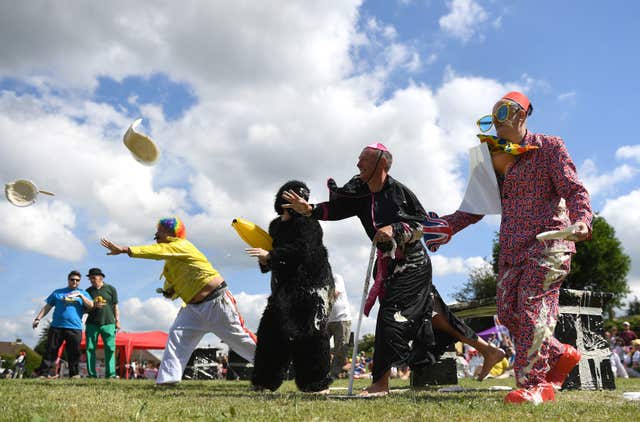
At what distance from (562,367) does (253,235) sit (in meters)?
3.13

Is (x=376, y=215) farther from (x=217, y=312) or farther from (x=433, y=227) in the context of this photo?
(x=217, y=312)

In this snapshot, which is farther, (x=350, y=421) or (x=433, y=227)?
(x=433, y=227)

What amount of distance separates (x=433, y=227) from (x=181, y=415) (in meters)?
2.49

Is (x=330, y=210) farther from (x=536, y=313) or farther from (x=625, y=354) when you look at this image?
(x=625, y=354)

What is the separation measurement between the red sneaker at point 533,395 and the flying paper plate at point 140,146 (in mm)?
5098

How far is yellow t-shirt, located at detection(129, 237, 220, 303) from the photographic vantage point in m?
6.64

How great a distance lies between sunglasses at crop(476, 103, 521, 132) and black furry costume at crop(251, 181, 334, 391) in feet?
6.60

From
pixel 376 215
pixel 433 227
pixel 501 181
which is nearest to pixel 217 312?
pixel 376 215

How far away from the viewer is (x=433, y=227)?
15.0 feet

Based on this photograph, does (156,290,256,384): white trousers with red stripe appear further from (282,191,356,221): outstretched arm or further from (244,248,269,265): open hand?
(282,191,356,221): outstretched arm

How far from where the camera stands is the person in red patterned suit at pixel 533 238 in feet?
Answer: 12.4

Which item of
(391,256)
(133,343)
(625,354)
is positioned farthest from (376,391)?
(133,343)

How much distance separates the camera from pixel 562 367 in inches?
160

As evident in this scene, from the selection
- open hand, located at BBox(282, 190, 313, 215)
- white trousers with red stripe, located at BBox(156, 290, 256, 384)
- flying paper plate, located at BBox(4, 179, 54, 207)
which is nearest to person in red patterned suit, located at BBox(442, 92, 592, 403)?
open hand, located at BBox(282, 190, 313, 215)
